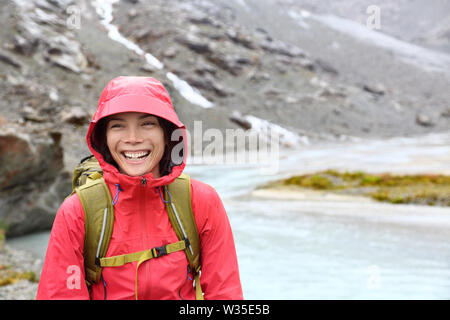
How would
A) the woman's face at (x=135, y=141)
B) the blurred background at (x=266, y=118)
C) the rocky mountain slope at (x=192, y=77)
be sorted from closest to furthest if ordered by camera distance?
the woman's face at (x=135, y=141) < the blurred background at (x=266, y=118) < the rocky mountain slope at (x=192, y=77)

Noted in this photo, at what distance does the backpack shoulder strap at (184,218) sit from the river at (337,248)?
5.55 m

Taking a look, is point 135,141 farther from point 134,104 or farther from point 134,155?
point 134,104

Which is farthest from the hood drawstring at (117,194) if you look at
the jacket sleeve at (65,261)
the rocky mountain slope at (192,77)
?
the rocky mountain slope at (192,77)

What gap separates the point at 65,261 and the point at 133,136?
0.71m

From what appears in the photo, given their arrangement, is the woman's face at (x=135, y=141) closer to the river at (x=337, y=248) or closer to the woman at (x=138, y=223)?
the woman at (x=138, y=223)

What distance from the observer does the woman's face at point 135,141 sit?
2.07m

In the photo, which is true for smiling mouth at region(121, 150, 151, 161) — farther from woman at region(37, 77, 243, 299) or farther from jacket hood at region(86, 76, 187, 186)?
jacket hood at region(86, 76, 187, 186)

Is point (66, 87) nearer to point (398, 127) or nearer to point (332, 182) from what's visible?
point (332, 182)

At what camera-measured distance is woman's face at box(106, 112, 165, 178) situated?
2.07 meters

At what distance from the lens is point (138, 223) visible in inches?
80.0

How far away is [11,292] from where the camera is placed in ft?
19.9

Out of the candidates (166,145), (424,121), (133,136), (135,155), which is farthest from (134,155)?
(424,121)

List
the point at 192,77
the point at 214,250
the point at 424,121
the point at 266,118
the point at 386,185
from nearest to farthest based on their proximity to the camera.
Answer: the point at 214,250 → the point at 386,185 → the point at 266,118 → the point at 192,77 → the point at 424,121
